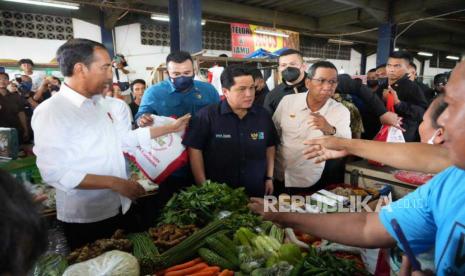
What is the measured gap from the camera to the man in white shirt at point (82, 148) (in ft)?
6.38

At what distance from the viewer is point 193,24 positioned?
6480 millimetres

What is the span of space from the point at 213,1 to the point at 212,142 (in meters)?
8.26

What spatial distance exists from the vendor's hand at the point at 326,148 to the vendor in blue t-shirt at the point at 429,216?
0.03 metres

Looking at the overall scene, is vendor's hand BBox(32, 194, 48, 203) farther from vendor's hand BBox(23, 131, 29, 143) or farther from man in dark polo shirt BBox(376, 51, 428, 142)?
vendor's hand BBox(23, 131, 29, 143)

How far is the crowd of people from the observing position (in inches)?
52.9

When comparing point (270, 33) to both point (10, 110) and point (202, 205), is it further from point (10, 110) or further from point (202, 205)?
point (202, 205)

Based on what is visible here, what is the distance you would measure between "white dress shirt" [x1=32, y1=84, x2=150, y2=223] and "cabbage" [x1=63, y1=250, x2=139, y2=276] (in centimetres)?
71

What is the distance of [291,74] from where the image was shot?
3387 millimetres

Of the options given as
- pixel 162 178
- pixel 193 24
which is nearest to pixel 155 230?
pixel 162 178

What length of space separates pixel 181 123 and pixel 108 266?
142 cm

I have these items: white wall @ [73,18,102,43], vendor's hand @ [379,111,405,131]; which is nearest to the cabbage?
vendor's hand @ [379,111,405,131]

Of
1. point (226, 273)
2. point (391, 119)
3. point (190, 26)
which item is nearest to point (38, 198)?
point (226, 273)

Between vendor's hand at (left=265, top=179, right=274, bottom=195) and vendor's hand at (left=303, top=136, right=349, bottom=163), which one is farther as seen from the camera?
vendor's hand at (left=265, top=179, right=274, bottom=195)

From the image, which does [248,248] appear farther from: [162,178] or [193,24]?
[193,24]
